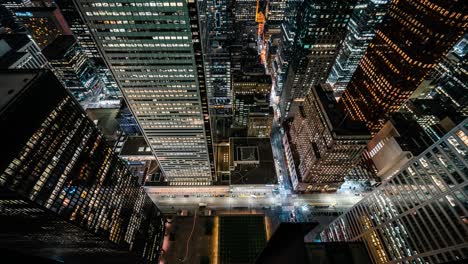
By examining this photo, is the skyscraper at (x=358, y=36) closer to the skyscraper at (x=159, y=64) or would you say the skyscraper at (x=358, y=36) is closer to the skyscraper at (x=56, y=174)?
the skyscraper at (x=159, y=64)

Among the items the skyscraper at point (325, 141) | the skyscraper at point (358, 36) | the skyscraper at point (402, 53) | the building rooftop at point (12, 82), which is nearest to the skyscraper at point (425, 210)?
the skyscraper at point (325, 141)

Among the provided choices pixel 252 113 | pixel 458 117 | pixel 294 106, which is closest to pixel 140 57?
pixel 252 113

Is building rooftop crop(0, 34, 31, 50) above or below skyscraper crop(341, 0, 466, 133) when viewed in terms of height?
above

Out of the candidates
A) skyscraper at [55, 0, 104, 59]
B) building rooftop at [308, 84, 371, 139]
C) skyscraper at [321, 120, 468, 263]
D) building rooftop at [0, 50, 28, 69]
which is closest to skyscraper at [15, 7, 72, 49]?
skyscraper at [55, 0, 104, 59]

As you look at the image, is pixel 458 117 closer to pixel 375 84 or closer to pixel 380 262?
pixel 375 84

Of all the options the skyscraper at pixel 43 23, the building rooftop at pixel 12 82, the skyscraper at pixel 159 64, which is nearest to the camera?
the building rooftop at pixel 12 82

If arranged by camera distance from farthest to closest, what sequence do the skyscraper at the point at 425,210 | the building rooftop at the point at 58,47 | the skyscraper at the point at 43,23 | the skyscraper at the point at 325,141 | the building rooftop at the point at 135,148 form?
1. the skyscraper at the point at 43,23
2. the building rooftop at the point at 58,47
3. the building rooftop at the point at 135,148
4. the skyscraper at the point at 325,141
5. the skyscraper at the point at 425,210

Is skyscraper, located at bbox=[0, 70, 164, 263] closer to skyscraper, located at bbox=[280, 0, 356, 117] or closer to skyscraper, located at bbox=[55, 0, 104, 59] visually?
skyscraper, located at bbox=[280, 0, 356, 117]
